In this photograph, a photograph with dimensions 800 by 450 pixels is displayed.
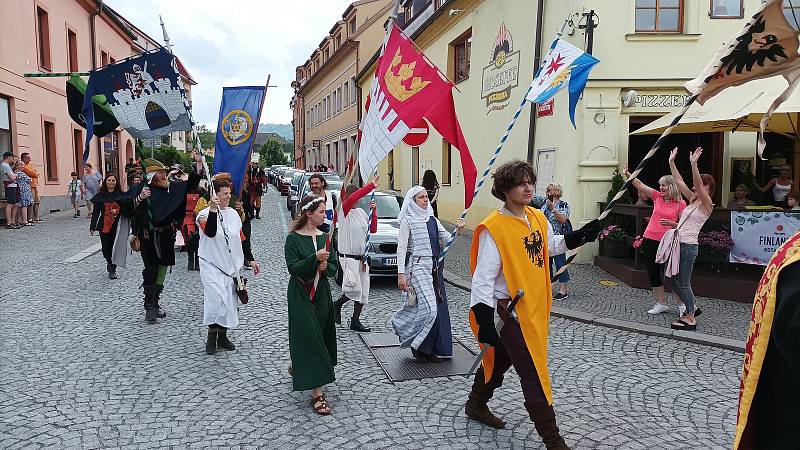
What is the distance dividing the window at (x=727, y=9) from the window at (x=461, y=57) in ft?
23.6

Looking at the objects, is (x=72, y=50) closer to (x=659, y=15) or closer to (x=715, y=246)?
(x=659, y=15)

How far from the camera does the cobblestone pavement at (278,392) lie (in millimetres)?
4113

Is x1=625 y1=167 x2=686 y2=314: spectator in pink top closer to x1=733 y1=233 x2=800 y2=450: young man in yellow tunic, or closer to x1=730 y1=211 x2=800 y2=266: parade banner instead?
x1=730 y1=211 x2=800 y2=266: parade banner

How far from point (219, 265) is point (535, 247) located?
3.46 m

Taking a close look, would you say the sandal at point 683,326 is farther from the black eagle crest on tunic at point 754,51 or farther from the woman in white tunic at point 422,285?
the black eagle crest on tunic at point 754,51

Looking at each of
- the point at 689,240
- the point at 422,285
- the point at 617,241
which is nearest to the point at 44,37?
the point at 617,241

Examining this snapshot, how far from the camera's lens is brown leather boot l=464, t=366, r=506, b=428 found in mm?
4273

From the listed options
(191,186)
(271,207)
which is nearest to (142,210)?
(191,186)

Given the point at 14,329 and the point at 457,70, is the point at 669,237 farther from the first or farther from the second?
the point at 457,70

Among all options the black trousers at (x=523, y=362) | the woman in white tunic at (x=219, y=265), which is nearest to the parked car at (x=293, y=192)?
the woman in white tunic at (x=219, y=265)

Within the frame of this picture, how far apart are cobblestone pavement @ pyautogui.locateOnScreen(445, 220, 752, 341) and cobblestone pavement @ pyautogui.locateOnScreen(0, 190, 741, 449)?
0.64m

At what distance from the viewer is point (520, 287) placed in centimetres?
376

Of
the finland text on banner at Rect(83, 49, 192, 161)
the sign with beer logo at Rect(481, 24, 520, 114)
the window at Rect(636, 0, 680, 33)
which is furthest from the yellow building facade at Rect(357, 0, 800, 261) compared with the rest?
the finland text on banner at Rect(83, 49, 192, 161)

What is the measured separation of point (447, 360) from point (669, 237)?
328cm
